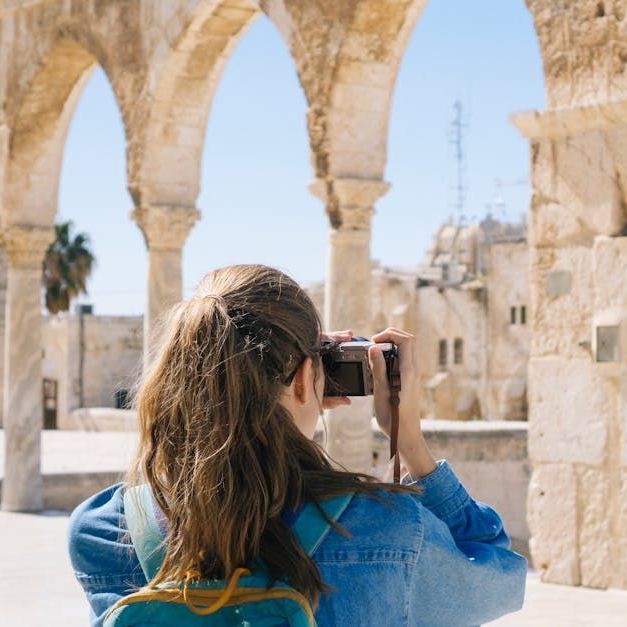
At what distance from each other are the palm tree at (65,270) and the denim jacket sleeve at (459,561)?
3625 cm

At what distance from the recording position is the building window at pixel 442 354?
4062 cm

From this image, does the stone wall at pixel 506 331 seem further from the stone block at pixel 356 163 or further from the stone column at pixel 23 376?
the stone block at pixel 356 163

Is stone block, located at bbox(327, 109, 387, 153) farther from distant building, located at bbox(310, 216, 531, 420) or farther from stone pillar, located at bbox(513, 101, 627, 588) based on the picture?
distant building, located at bbox(310, 216, 531, 420)

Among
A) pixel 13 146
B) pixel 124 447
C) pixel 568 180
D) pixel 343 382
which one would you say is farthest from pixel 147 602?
pixel 124 447

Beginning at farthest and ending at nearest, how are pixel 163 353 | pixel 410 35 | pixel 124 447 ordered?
1. pixel 124 447
2. pixel 410 35
3. pixel 163 353

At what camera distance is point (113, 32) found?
402 inches

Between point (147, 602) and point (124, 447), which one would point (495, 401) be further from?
point (147, 602)

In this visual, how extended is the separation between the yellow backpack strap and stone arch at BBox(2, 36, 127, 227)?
992 cm

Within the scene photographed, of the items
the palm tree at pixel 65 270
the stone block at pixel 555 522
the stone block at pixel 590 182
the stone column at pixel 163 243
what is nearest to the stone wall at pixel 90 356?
the palm tree at pixel 65 270

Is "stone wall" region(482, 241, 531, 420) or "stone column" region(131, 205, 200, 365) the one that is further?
"stone wall" region(482, 241, 531, 420)

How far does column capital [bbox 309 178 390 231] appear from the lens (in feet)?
26.8

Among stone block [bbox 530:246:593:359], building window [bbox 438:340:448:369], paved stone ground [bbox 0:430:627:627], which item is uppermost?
stone block [bbox 530:246:593:359]

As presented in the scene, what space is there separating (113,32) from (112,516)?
9.04m

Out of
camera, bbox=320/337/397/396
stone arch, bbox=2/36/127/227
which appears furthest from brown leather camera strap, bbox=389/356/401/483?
stone arch, bbox=2/36/127/227
